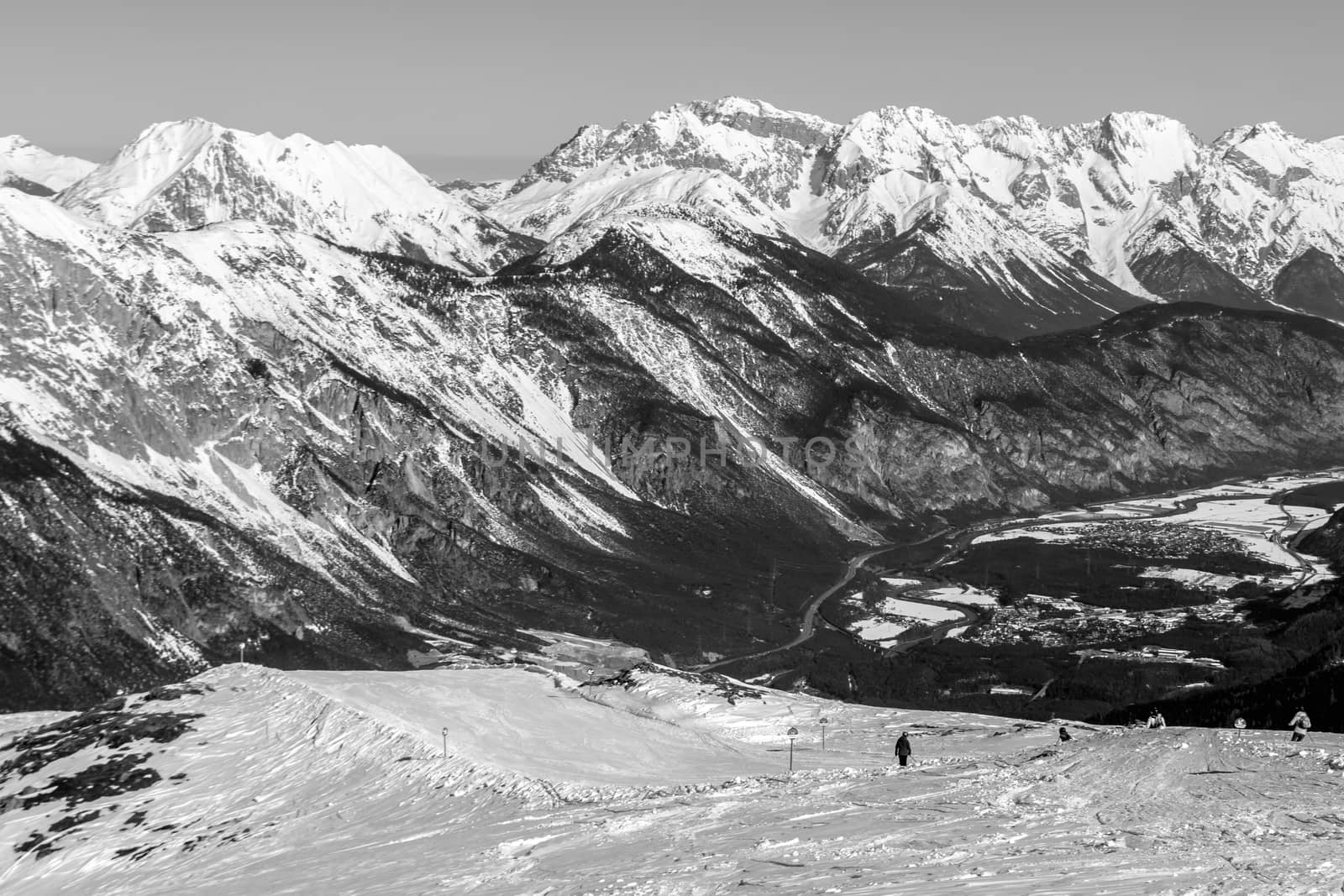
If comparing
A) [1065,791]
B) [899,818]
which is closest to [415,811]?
[899,818]

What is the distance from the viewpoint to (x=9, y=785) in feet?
297

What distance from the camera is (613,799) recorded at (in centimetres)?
7825

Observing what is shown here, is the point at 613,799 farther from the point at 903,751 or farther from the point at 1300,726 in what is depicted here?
the point at 1300,726

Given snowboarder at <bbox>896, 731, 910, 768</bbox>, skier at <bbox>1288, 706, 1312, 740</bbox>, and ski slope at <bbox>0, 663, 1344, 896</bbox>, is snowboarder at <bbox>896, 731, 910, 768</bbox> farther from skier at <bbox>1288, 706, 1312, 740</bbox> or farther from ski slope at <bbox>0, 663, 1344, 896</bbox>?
skier at <bbox>1288, 706, 1312, 740</bbox>

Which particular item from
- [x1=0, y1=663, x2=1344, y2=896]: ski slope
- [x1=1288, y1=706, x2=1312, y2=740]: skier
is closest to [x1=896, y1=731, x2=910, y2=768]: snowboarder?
[x1=0, y1=663, x2=1344, y2=896]: ski slope

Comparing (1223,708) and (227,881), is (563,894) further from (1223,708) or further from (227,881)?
(1223,708)

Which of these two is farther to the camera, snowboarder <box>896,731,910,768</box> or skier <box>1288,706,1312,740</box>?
snowboarder <box>896,731,910,768</box>

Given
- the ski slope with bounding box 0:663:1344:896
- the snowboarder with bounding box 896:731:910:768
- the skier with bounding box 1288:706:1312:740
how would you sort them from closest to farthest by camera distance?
the ski slope with bounding box 0:663:1344:896
the skier with bounding box 1288:706:1312:740
the snowboarder with bounding box 896:731:910:768

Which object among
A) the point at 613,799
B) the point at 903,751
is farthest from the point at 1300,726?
the point at 613,799

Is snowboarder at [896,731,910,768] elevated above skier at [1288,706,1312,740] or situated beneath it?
elevated above

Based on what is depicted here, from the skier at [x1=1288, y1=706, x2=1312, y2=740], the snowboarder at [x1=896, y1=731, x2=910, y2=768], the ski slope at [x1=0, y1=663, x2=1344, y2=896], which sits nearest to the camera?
the ski slope at [x1=0, y1=663, x2=1344, y2=896]

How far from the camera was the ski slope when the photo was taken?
61.9 meters

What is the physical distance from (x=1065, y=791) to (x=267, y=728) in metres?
47.4

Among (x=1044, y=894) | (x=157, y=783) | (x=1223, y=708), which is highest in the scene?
(x=157, y=783)
